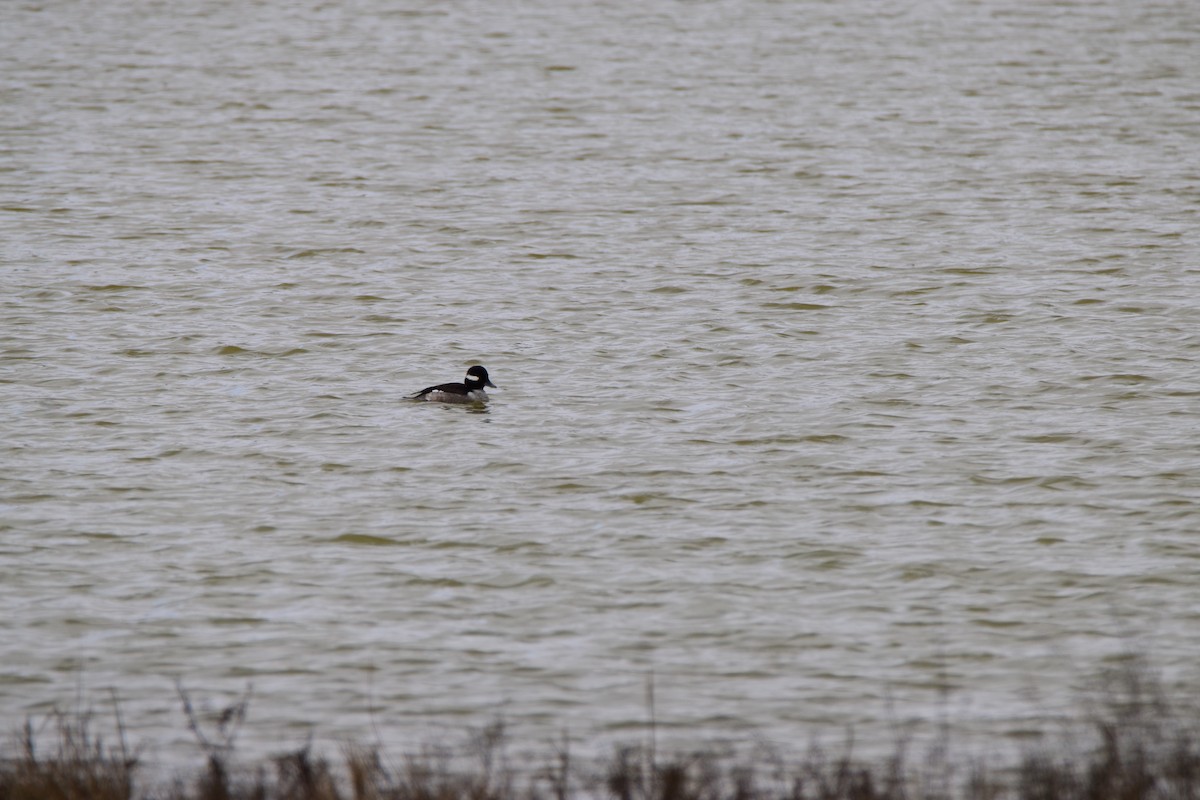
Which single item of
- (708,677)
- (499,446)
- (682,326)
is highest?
(682,326)

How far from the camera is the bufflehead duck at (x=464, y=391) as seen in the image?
42.2 ft

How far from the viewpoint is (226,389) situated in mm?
13703

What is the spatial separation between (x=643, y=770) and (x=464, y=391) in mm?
6302

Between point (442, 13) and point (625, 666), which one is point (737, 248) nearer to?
point (625, 666)

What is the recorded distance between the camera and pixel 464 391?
1292cm

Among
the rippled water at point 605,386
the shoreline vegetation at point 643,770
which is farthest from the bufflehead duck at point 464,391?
the shoreline vegetation at point 643,770

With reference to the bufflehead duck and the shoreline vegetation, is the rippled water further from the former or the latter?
the shoreline vegetation

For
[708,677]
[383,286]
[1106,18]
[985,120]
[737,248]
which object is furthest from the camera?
[1106,18]

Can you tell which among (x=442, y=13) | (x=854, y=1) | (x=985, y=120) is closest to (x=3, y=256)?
(x=985, y=120)

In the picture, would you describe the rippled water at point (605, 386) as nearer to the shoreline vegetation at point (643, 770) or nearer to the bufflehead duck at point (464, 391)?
the bufflehead duck at point (464, 391)

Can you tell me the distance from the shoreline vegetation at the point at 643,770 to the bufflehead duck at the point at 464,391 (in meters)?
5.45

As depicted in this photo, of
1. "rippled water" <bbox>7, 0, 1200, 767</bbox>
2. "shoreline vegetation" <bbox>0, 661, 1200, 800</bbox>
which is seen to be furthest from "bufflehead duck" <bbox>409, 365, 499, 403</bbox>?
"shoreline vegetation" <bbox>0, 661, 1200, 800</bbox>

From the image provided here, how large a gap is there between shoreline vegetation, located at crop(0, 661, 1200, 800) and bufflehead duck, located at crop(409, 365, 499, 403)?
5452mm

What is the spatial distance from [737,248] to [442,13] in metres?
16.0
